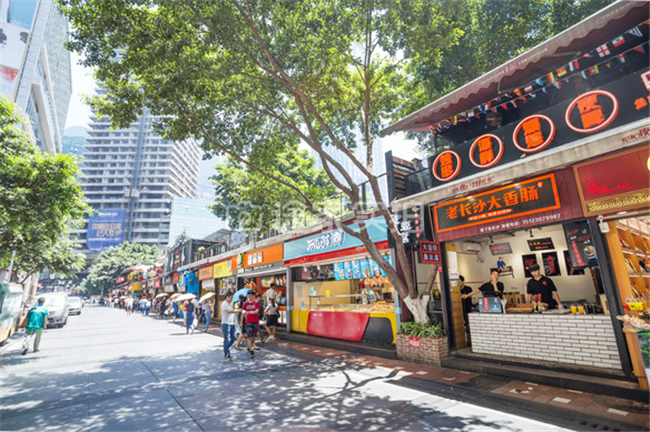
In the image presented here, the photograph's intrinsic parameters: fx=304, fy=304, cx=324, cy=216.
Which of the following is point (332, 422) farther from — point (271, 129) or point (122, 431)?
point (271, 129)

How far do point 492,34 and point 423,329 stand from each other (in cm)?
1082

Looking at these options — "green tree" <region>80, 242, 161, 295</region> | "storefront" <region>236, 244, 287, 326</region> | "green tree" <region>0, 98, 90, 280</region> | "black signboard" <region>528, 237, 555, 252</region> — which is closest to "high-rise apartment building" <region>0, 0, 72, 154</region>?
"green tree" <region>0, 98, 90, 280</region>

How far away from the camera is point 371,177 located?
336 inches

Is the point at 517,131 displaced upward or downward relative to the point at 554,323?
upward

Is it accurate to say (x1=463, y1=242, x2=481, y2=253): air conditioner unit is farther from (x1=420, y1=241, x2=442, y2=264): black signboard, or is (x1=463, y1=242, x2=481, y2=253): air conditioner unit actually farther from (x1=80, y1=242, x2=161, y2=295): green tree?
(x1=80, y1=242, x2=161, y2=295): green tree

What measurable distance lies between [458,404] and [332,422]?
2241mm

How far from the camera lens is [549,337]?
21.3ft

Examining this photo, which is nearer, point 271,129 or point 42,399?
point 42,399

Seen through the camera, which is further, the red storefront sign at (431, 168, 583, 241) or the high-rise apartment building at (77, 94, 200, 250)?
the high-rise apartment building at (77, 94, 200, 250)

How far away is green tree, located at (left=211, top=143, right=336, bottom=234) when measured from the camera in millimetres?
12117

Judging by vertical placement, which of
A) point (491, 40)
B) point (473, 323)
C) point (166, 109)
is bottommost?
point (473, 323)

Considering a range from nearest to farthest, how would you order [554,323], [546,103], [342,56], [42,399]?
[42,399] → [554,323] → [546,103] → [342,56]

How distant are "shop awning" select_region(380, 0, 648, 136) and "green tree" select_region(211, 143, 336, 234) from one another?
535 cm

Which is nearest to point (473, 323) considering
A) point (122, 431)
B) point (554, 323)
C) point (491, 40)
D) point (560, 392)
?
point (554, 323)
